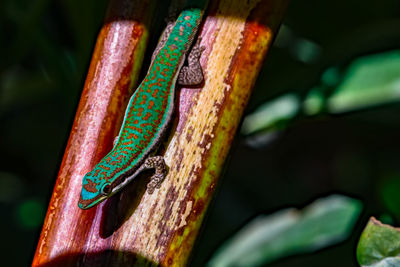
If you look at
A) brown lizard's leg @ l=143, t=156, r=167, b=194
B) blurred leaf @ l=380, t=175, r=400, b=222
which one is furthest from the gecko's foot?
blurred leaf @ l=380, t=175, r=400, b=222

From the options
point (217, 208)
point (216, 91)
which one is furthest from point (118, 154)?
point (217, 208)

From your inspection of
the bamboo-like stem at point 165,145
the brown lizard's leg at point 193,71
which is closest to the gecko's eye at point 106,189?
the bamboo-like stem at point 165,145

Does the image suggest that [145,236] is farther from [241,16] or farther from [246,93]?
[241,16]

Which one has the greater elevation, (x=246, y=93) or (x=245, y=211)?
(x=246, y=93)

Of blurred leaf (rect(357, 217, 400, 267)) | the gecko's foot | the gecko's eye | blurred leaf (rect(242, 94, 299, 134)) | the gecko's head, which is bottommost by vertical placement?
the gecko's eye

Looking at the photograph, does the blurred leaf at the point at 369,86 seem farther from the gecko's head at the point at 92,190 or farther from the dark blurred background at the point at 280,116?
the gecko's head at the point at 92,190

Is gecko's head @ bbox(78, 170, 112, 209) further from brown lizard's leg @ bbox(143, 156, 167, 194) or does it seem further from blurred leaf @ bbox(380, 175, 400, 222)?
blurred leaf @ bbox(380, 175, 400, 222)

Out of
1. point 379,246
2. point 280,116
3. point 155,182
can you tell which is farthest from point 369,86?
point 155,182
